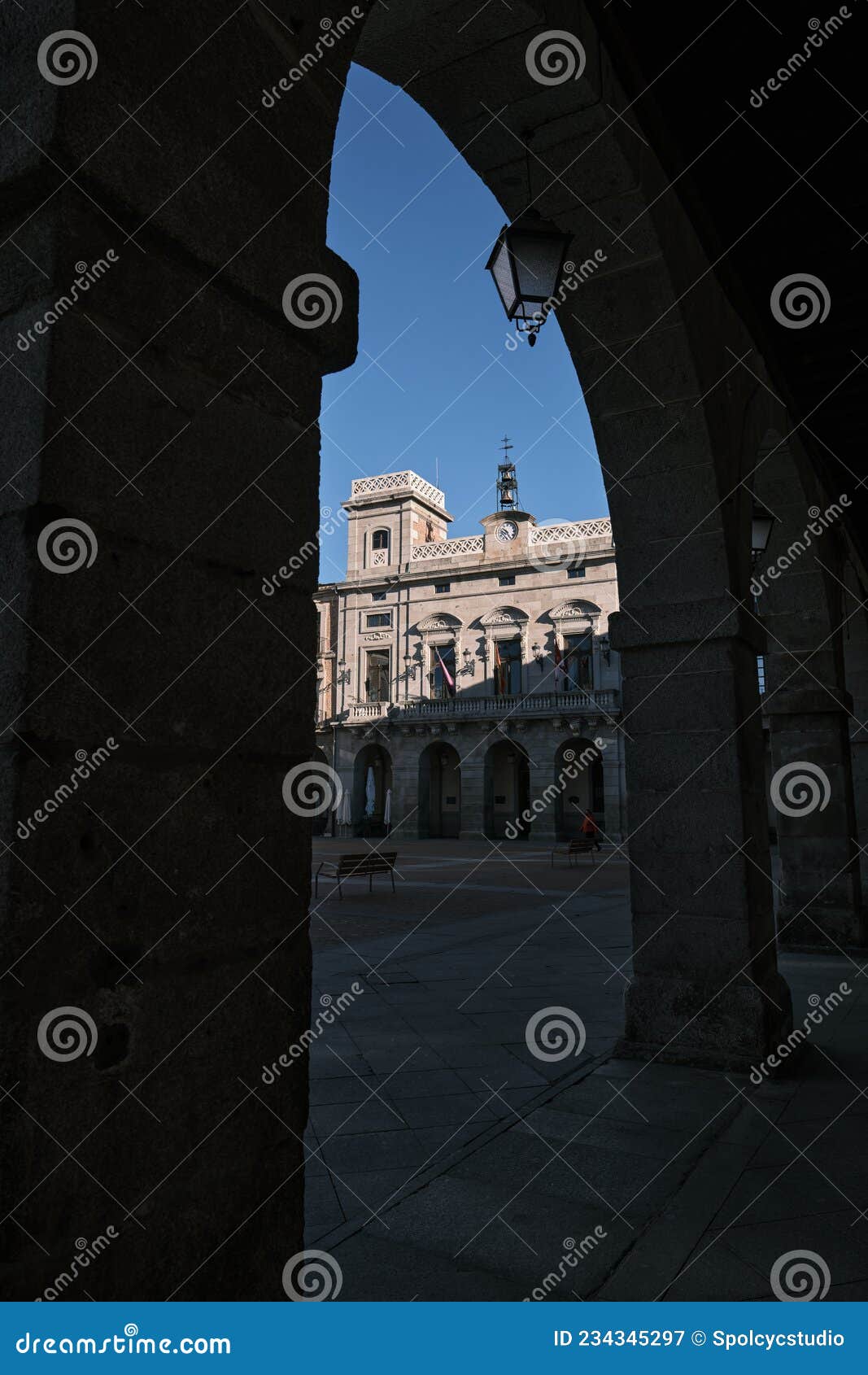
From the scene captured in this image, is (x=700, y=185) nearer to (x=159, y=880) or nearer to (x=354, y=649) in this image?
(x=159, y=880)

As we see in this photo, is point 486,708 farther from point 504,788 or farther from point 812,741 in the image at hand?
point 812,741

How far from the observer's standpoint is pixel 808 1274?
88.8 inches

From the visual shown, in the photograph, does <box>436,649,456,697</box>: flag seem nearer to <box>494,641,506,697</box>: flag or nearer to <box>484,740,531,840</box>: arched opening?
<box>494,641,506,697</box>: flag


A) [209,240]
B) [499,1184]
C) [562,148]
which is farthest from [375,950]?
[209,240]

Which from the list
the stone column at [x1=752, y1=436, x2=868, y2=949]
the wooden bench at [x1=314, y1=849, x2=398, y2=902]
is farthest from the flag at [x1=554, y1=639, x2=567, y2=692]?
the stone column at [x1=752, y1=436, x2=868, y2=949]

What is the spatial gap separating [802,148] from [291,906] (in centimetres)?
470

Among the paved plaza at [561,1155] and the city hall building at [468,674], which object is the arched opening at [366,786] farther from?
the paved plaza at [561,1155]

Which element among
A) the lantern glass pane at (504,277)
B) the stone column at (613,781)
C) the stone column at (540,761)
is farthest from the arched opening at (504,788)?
the lantern glass pane at (504,277)

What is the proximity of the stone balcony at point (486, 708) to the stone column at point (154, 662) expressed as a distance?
26570 mm

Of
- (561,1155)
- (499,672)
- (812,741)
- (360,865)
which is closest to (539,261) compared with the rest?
(561,1155)

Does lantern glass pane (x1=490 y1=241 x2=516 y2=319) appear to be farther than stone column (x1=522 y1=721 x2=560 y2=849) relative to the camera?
No

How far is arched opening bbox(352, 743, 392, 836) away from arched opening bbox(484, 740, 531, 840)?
3.79 meters

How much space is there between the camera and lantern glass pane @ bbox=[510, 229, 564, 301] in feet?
11.3

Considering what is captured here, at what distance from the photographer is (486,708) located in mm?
30562
